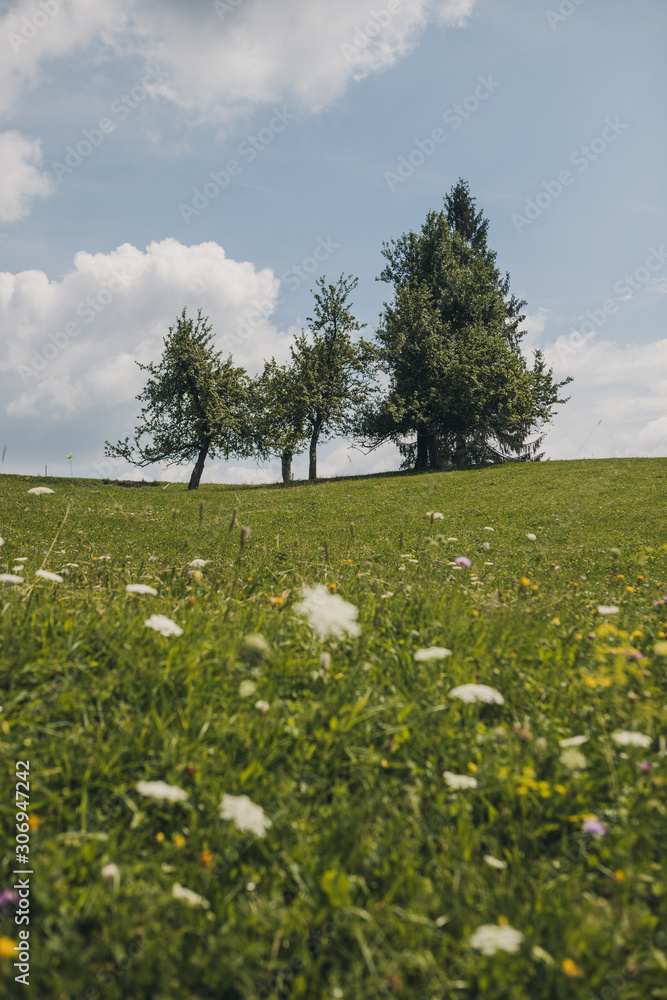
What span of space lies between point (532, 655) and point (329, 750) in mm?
1827

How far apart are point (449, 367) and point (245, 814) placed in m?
41.4

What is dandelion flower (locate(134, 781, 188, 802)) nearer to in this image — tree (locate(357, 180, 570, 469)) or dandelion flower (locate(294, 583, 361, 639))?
dandelion flower (locate(294, 583, 361, 639))

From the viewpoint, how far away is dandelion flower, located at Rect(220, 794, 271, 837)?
2.13 m

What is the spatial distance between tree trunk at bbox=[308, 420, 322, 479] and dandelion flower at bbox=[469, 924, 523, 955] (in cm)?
4190

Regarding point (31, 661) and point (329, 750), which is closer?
point (329, 750)

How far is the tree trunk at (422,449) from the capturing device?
44684 millimetres

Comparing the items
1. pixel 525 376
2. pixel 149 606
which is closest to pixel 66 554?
pixel 149 606

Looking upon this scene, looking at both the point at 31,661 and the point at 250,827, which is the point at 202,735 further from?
the point at 31,661

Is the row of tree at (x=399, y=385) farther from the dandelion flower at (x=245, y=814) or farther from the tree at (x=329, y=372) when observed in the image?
the dandelion flower at (x=245, y=814)

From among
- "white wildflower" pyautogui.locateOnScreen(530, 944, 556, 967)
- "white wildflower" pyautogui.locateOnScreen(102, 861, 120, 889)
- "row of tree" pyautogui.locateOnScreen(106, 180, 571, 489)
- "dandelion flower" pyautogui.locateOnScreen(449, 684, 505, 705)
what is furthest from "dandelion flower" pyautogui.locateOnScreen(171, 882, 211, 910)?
"row of tree" pyautogui.locateOnScreen(106, 180, 571, 489)

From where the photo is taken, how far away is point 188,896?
1923mm

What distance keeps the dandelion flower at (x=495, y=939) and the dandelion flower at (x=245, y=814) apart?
2.71 ft

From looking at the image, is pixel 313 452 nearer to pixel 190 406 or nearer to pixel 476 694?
pixel 190 406

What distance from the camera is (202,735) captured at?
2.66 meters
